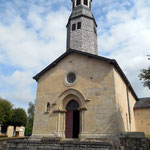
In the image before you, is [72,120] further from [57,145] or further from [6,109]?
[6,109]

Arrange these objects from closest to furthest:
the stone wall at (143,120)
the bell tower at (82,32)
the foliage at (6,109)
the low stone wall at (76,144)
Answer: the low stone wall at (76,144) → the bell tower at (82,32) → the stone wall at (143,120) → the foliage at (6,109)

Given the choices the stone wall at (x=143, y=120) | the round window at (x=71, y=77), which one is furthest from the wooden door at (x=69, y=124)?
the stone wall at (x=143, y=120)

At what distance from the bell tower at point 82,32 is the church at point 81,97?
0.13m

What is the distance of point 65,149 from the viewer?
346 inches

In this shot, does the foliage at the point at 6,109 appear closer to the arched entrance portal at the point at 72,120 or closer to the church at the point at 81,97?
the church at the point at 81,97

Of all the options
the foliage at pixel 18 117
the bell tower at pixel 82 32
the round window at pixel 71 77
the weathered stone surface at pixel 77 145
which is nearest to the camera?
the weathered stone surface at pixel 77 145

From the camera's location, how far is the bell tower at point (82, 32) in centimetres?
1711

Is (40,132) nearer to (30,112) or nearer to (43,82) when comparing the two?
(43,82)

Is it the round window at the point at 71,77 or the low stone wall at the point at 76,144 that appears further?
the round window at the point at 71,77

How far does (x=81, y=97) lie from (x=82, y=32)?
26.1 ft

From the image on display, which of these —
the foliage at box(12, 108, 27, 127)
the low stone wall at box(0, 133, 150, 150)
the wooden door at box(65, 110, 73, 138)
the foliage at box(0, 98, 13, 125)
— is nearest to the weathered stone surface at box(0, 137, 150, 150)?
the low stone wall at box(0, 133, 150, 150)

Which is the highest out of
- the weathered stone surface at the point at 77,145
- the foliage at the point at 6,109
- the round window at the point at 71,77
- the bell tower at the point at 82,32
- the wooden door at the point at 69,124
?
the bell tower at the point at 82,32

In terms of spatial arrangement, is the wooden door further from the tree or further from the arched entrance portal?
the tree

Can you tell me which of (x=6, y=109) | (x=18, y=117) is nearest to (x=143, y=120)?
(x=6, y=109)
